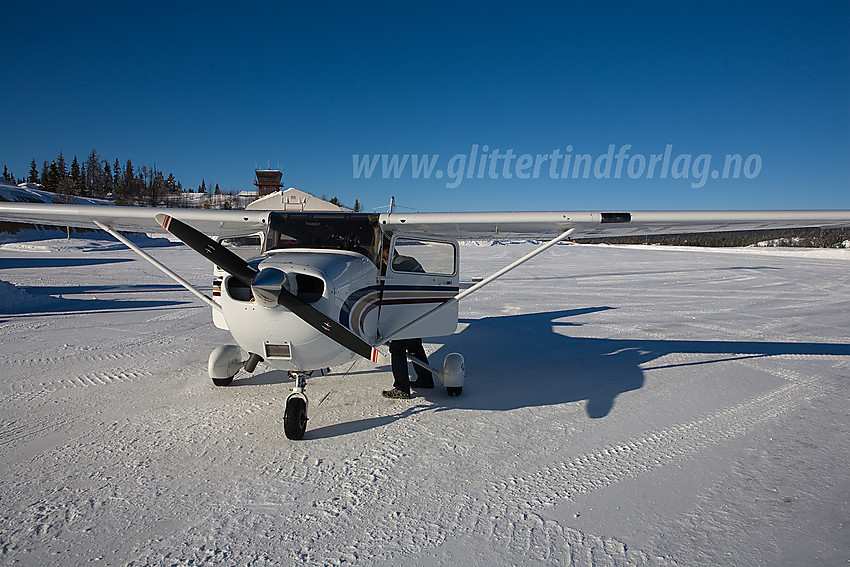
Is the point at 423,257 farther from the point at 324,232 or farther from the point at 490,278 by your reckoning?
the point at 324,232

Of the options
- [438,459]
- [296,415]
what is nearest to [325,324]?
[296,415]

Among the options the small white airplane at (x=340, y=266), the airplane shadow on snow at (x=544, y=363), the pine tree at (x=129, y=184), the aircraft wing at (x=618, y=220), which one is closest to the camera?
the small white airplane at (x=340, y=266)

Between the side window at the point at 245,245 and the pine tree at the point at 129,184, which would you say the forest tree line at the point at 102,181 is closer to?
the pine tree at the point at 129,184

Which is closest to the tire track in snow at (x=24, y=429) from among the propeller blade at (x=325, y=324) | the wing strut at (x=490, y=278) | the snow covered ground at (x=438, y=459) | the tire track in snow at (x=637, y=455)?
the snow covered ground at (x=438, y=459)

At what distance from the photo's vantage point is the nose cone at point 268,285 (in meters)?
3.41

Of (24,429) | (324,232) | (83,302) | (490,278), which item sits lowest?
(24,429)

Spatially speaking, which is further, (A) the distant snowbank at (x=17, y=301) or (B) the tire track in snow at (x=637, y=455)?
(A) the distant snowbank at (x=17, y=301)

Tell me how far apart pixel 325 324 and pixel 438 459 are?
147 centimetres

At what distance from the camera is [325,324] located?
3.69 meters

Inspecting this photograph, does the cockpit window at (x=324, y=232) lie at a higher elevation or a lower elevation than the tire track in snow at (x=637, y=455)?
higher

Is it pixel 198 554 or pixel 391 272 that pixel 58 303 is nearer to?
pixel 391 272

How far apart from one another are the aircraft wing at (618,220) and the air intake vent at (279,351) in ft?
6.58

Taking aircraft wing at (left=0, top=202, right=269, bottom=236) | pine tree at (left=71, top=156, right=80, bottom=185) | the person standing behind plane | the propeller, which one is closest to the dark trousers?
the person standing behind plane

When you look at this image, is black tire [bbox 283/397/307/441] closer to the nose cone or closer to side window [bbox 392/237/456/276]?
the nose cone
